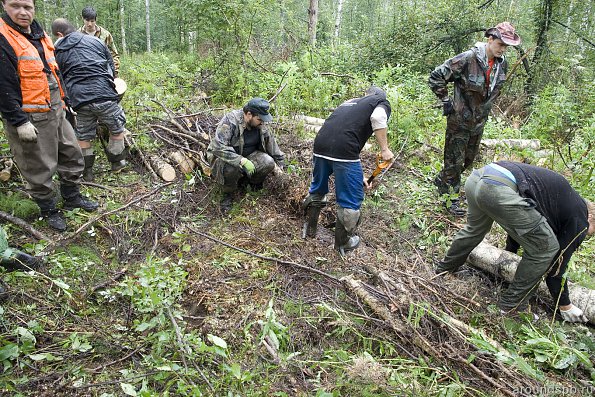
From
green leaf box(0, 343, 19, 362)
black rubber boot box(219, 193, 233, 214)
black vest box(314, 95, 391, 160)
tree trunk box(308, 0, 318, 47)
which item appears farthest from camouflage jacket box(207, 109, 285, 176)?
tree trunk box(308, 0, 318, 47)

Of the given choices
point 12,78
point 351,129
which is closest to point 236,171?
point 351,129

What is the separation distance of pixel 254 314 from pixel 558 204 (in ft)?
8.24

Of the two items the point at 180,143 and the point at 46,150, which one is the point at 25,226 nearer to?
the point at 46,150

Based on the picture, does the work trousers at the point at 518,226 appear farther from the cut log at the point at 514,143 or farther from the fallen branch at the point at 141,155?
the fallen branch at the point at 141,155

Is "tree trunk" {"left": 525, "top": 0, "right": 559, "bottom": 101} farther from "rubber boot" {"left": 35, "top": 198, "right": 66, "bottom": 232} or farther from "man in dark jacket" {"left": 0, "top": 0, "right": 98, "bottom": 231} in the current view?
"rubber boot" {"left": 35, "top": 198, "right": 66, "bottom": 232}

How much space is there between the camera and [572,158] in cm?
571

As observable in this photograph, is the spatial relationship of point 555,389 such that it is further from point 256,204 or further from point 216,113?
point 216,113

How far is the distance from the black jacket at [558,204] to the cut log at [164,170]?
12.4ft

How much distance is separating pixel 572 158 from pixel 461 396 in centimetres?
479

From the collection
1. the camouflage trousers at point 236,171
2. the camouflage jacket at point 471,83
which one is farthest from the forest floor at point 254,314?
the camouflage jacket at point 471,83

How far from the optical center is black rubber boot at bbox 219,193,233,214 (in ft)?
15.2

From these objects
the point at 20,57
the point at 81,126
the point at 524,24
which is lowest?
the point at 81,126

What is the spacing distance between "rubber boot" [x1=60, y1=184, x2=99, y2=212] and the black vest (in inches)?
100

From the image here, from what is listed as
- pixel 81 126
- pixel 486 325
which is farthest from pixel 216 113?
pixel 486 325
